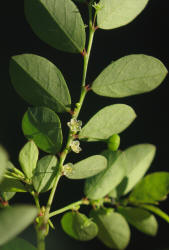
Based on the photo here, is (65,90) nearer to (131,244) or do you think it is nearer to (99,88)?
(99,88)

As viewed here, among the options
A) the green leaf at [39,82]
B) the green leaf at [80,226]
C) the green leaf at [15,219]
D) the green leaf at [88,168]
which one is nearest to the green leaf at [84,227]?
the green leaf at [80,226]

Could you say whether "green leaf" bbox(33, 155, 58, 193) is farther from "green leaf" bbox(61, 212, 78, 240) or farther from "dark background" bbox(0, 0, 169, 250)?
"dark background" bbox(0, 0, 169, 250)

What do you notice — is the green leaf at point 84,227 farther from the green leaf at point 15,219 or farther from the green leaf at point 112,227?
the green leaf at point 15,219

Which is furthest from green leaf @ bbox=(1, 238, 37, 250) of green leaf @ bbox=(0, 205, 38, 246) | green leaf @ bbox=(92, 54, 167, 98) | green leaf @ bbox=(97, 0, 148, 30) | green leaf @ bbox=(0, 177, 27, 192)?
green leaf @ bbox=(97, 0, 148, 30)

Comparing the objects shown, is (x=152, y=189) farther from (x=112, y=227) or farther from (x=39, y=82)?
(x=39, y=82)

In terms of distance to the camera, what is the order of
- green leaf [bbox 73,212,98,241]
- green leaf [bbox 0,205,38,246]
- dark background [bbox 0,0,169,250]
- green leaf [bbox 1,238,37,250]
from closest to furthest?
green leaf [bbox 0,205,38,246] < green leaf [bbox 1,238,37,250] < green leaf [bbox 73,212,98,241] < dark background [bbox 0,0,169,250]

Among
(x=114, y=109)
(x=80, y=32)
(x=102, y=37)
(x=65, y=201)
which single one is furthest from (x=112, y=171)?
(x=102, y=37)

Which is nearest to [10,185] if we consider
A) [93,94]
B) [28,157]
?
[28,157]
